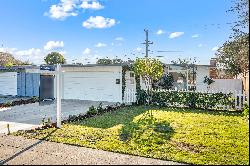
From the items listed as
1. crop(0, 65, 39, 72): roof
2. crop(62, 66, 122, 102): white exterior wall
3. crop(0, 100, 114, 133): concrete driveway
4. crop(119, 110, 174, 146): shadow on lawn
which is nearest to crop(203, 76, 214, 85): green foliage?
crop(62, 66, 122, 102): white exterior wall

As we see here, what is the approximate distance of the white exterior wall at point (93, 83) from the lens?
22.4 m

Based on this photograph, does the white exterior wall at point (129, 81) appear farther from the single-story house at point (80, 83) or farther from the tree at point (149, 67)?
the tree at point (149, 67)

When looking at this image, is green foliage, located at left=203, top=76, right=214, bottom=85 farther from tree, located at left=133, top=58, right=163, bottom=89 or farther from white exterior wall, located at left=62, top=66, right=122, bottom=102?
tree, located at left=133, top=58, right=163, bottom=89

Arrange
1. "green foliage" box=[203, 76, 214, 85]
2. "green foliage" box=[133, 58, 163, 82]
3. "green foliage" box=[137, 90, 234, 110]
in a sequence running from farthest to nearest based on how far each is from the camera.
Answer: "green foliage" box=[203, 76, 214, 85] < "green foliage" box=[133, 58, 163, 82] < "green foliage" box=[137, 90, 234, 110]

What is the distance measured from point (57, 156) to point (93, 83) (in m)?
15.4

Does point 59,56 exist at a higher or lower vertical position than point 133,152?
higher

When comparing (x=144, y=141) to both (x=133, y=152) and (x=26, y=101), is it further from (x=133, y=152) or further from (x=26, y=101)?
(x=26, y=101)

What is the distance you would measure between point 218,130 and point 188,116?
11.2ft

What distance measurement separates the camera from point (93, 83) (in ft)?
78.0

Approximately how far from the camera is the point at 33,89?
26.7 metres

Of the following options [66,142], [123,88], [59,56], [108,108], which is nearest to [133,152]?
[66,142]

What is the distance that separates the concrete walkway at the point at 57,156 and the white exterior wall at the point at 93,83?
12709 millimetres

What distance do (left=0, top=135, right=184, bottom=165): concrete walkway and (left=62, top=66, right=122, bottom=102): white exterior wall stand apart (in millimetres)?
12709

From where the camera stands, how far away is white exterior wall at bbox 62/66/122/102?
73.6 feet
